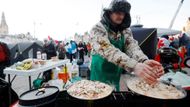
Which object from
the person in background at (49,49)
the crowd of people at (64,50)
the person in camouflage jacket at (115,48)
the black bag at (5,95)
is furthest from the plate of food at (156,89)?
the person in background at (49,49)

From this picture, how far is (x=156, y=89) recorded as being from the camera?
1507 mm

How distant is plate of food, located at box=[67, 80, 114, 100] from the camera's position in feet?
4.25

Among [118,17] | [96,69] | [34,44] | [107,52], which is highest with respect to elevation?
[118,17]

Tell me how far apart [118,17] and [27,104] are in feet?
3.53

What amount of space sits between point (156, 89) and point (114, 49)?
1.42 ft

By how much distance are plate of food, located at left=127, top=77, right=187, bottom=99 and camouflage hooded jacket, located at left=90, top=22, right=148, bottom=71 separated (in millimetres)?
123

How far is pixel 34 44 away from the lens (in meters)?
11.8

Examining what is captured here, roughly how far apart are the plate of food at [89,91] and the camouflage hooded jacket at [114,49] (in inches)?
8.7

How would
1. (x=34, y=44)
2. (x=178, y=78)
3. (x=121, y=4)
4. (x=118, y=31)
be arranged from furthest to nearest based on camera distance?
(x=34, y=44)
(x=178, y=78)
(x=118, y=31)
(x=121, y=4)

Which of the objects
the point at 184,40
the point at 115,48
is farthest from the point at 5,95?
the point at 184,40

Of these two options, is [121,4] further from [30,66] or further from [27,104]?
[30,66]

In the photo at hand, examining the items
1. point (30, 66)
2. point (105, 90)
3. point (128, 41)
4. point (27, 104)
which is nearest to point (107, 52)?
point (105, 90)

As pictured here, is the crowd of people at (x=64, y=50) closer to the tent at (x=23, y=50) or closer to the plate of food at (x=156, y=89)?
the tent at (x=23, y=50)

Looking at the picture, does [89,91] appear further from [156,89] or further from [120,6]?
[120,6]
